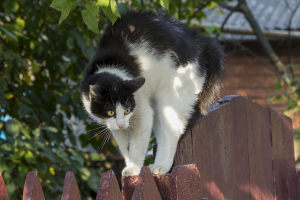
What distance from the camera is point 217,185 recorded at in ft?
5.12

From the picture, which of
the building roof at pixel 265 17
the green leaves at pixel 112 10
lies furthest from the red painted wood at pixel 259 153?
the building roof at pixel 265 17

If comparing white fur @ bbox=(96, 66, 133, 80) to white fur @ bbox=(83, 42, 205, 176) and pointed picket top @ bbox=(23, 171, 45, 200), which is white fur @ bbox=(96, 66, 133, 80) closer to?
white fur @ bbox=(83, 42, 205, 176)

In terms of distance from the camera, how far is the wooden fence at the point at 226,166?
3.83 feet

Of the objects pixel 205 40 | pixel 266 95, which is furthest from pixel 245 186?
pixel 266 95

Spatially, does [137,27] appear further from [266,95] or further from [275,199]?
[266,95]

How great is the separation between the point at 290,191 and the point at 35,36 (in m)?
2.10

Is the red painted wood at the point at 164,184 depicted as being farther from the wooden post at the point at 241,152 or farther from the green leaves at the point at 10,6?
the green leaves at the point at 10,6

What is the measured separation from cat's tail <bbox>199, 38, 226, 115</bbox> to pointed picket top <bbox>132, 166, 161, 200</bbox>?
64 cm

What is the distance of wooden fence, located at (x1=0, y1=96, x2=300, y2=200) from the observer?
3.83ft

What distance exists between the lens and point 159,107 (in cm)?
177

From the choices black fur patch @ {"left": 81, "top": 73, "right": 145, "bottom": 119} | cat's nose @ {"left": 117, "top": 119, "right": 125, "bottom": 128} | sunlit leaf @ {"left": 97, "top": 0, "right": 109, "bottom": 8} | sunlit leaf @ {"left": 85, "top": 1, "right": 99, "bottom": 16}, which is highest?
sunlit leaf @ {"left": 85, "top": 1, "right": 99, "bottom": 16}

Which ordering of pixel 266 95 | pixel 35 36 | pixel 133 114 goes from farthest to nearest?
pixel 266 95 < pixel 35 36 < pixel 133 114

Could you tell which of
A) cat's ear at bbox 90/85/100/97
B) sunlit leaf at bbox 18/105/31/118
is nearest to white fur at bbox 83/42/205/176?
cat's ear at bbox 90/85/100/97

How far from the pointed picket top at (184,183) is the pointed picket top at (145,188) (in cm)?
7
